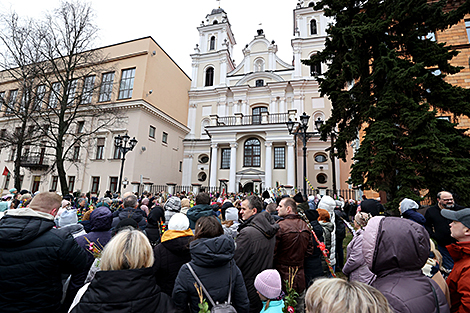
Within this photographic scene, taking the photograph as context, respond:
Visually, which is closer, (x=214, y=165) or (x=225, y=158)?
(x=214, y=165)

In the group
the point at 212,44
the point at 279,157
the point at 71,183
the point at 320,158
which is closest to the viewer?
the point at 71,183

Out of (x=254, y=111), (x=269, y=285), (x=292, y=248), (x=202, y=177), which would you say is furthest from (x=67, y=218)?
(x=254, y=111)

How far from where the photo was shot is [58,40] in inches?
675

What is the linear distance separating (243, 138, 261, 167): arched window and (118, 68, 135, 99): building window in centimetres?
1342

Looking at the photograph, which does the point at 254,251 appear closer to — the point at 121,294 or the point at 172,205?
the point at 121,294

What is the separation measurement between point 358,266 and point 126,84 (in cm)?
2590

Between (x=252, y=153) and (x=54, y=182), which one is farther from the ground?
(x=252, y=153)

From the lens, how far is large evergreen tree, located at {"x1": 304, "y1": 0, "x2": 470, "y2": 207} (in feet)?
20.2

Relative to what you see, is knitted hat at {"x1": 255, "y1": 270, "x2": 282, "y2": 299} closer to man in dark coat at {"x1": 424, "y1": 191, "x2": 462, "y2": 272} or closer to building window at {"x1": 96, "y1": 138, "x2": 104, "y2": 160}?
man in dark coat at {"x1": 424, "y1": 191, "x2": 462, "y2": 272}

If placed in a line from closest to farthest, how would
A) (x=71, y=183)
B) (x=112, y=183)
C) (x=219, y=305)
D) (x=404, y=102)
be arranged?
(x=219, y=305), (x=404, y=102), (x=112, y=183), (x=71, y=183)

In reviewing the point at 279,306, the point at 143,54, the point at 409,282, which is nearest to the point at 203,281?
the point at 279,306

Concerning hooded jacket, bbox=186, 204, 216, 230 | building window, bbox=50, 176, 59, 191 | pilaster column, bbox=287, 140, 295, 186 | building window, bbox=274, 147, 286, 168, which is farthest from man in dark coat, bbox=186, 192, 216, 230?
building window, bbox=50, 176, 59, 191

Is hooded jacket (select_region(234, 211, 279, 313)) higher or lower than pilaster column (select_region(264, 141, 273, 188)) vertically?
lower

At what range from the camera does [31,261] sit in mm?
1992
